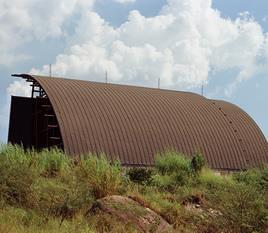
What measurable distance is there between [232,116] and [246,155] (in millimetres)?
3930

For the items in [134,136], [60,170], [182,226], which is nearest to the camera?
[182,226]

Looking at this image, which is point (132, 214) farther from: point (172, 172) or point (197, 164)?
point (197, 164)

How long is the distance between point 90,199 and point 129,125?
1866cm

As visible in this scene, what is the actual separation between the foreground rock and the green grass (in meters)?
0.18

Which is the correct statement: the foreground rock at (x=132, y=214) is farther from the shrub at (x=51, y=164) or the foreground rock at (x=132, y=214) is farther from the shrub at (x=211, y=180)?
the shrub at (x=211, y=180)

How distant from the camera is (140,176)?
26.1m

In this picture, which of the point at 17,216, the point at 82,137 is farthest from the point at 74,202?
the point at 82,137

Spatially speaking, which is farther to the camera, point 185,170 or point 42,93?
point 42,93

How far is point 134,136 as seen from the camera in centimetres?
3634

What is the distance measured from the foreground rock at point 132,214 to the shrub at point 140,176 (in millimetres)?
7969

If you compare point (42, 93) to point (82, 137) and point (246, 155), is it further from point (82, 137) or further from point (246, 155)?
point (246, 155)

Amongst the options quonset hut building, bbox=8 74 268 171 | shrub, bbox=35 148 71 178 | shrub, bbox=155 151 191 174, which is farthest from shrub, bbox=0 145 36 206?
quonset hut building, bbox=8 74 268 171

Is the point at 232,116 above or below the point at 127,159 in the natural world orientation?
above

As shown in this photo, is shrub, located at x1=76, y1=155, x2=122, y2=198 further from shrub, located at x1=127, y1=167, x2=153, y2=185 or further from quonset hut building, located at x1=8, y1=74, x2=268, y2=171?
quonset hut building, located at x1=8, y1=74, x2=268, y2=171
